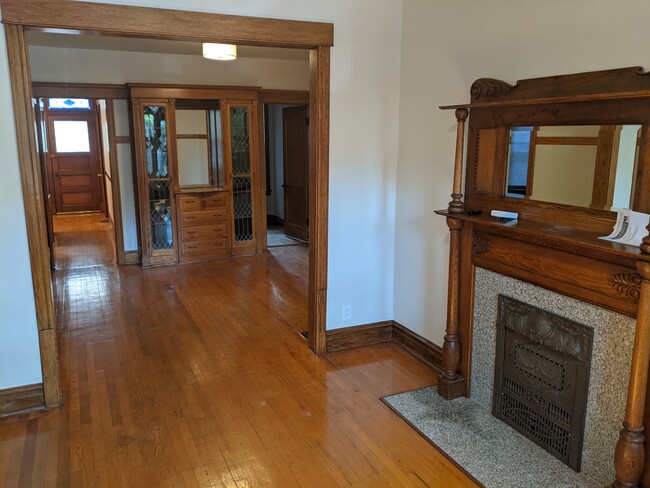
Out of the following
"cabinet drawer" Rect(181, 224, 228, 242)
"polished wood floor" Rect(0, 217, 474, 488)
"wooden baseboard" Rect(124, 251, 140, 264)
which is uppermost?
"cabinet drawer" Rect(181, 224, 228, 242)

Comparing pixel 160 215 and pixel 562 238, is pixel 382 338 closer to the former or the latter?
pixel 562 238

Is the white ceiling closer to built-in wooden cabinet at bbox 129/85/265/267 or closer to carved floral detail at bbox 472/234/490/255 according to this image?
built-in wooden cabinet at bbox 129/85/265/267

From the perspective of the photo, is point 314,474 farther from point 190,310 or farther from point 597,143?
point 190,310

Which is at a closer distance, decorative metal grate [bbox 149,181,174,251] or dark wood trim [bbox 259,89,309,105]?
decorative metal grate [bbox 149,181,174,251]

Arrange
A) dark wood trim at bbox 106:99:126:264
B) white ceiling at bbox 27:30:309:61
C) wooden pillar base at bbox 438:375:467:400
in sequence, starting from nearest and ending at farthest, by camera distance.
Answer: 1. wooden pillar base at bbox 438:375:467:400
2. white ceiling at bbox 27:30:309:61
3. dark wood trim at bbox 106:99:126:264

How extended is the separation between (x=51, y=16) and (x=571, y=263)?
9.72 ft

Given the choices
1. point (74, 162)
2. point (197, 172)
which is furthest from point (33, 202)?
point (74, 162)

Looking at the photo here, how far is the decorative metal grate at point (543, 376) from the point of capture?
2.50 metres

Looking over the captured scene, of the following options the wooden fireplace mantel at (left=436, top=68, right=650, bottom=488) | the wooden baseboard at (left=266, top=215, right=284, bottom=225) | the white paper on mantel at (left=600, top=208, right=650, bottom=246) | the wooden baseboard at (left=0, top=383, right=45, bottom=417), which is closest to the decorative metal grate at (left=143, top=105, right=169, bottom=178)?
the wooden baseboard at (left=266, top=215, right=284, bottom=225)

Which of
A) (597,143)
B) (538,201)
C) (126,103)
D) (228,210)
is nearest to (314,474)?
(538,201)

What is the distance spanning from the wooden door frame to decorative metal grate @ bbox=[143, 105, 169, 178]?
11.1ft

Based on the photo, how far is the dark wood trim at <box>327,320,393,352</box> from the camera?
400cm

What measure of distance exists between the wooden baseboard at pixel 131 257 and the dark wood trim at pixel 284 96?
8.54ft

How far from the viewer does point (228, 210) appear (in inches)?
275
